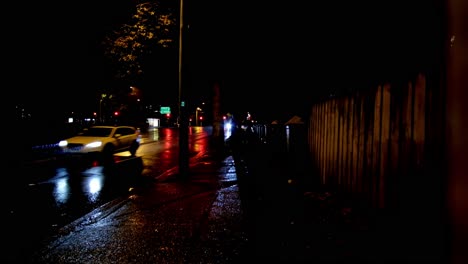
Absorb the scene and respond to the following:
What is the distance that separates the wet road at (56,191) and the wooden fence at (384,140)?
5.12 meters

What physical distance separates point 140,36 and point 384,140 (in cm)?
1675

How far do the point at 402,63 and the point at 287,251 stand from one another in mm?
3270

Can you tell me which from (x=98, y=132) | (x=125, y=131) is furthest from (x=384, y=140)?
(x=125, y=131)

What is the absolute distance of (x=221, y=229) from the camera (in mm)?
6133

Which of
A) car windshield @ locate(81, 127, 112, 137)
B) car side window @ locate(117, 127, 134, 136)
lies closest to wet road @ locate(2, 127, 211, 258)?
car windshield @ locate(81, 127, 112, 137)

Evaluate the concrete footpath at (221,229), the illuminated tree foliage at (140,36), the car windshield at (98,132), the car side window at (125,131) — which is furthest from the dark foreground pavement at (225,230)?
the illuminated tree foliage at (140,36)

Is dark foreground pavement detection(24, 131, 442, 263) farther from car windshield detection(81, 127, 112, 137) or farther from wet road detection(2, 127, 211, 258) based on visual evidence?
car windshield detection(81, 127, 112, 137)

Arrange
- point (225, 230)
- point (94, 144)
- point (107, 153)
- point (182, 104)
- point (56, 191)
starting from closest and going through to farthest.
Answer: point (225, 230), point (56, 191), point (182, 104), point (94, 144), point (107, 153)

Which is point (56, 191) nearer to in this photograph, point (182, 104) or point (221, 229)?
point (182, 104)

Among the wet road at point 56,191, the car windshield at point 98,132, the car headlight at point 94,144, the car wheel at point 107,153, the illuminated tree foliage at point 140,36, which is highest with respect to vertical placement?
the illuminated tree foliage at point 140,36

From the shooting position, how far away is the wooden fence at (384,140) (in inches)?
174

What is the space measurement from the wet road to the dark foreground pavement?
0.46 meters

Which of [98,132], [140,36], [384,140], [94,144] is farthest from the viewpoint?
[140,36]

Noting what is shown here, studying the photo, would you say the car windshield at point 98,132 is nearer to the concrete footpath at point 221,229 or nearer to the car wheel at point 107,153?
the car wheel at point 107,153
